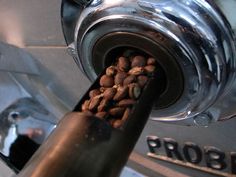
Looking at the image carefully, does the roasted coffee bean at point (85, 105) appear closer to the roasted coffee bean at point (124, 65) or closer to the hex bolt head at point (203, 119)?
the roasted coffee bean at point (124, 65)

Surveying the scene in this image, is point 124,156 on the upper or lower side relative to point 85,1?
lower

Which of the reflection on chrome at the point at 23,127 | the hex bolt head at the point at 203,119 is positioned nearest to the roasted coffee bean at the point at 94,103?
the hex bolt head at the point at 203,119

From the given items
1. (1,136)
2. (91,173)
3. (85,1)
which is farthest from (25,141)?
(91,173)

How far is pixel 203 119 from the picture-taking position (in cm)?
45

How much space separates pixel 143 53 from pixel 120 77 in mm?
28

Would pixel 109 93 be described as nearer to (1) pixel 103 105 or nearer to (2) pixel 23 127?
(1) pixel 103 105

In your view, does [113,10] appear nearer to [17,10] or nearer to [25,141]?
[17,10]

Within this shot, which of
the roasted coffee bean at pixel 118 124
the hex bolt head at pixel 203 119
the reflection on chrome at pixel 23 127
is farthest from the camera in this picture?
the reflection on chrome at pixel 23 127

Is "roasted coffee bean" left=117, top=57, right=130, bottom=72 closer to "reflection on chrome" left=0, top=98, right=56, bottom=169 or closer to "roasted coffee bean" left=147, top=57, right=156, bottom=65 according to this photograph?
"roasted coffee bean" left=147, top=57, right=156, bottom=65

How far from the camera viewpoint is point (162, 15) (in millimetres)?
347

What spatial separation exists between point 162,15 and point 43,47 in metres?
0.23

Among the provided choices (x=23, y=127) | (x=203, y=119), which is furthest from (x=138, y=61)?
(x=23, y=127)

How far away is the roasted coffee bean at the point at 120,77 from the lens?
0.35 metres

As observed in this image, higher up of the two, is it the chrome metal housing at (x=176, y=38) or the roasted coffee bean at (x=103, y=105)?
the chrome metal housing at (x=176, y=38)
